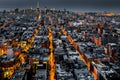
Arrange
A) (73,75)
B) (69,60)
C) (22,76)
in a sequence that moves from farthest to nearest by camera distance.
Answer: (69,60), (73,75), (22,76)

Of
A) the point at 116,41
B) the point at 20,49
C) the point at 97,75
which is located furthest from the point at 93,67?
the point at 116,41

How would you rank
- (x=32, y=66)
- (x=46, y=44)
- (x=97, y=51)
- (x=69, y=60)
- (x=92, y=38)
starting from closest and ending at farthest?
(x=32, y=66) → (x=69, y=60) → (x=97, y=51) → (x=46, y=44) → (x=92, y=38)

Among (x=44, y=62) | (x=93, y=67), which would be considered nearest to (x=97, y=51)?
(x=93, y=67)

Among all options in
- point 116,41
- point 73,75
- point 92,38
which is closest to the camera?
point 73,75

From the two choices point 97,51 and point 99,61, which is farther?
point 97,51

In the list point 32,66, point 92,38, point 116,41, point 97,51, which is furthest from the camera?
point 92,38

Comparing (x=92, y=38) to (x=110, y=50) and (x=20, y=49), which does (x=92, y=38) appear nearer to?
(x=110, y=50)

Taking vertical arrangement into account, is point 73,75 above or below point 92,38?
below

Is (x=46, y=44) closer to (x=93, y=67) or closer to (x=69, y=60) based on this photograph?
(x=69, y=60)

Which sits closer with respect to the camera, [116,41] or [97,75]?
[97,75]
